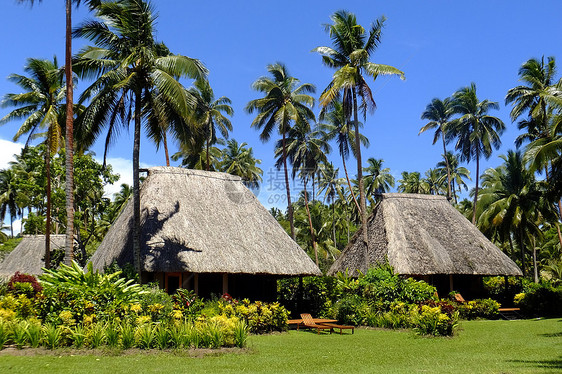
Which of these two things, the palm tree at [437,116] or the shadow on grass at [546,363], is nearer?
the shadow on grass at [546,363]

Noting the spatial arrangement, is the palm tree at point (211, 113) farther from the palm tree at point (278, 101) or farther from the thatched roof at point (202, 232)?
the thatched roof at point (202, 232)

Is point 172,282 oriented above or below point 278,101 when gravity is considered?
below

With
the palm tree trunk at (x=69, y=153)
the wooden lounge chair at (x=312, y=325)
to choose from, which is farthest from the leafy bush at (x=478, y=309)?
the palm tree trunk at (x=69, y=153)

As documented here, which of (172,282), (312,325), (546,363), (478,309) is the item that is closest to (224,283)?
(172,282)

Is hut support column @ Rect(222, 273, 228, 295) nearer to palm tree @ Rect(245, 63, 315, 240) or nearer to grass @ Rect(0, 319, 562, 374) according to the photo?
grass @ Rect(0, 319, 562, 374)

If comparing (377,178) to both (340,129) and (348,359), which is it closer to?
(340,129)

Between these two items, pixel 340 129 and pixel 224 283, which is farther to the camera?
pixel 340 129

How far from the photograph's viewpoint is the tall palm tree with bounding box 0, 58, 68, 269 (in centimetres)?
2317

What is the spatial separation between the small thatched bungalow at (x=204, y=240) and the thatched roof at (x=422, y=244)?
4635 millimetres

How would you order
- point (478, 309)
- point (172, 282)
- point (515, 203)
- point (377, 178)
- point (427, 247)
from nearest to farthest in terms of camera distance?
1. point (172, 282)
2. point (478, 309)
3. point (427, 247)
4. point (515, 203)
5. point (377, 178)

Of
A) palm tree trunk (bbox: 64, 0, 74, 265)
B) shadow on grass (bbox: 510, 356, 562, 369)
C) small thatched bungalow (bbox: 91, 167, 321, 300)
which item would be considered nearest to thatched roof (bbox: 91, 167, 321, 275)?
small thatched bungalow (bbox: 91, 167, 321, 300)

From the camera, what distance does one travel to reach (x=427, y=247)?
74.4ft

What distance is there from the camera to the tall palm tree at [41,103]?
23.2 meters

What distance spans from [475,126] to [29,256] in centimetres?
3224
